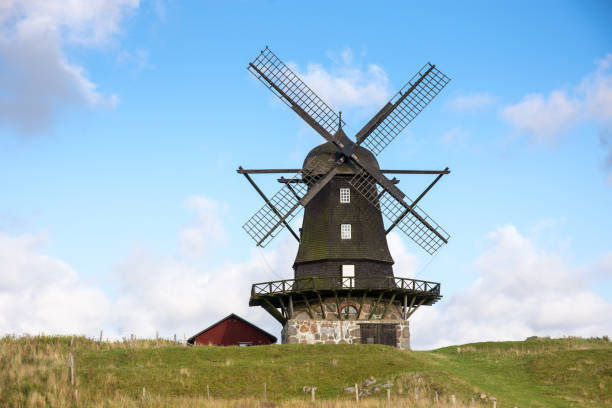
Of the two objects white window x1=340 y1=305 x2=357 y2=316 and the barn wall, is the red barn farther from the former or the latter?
white window x1=340 y1=305 x2=357 y2=316

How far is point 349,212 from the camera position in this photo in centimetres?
4525

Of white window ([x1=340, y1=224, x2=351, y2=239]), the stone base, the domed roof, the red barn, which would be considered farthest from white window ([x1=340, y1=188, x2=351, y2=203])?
the red barn

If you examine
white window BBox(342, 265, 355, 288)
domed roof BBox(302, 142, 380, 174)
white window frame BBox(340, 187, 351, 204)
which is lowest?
white window BBox(342, 265, 355, 288)

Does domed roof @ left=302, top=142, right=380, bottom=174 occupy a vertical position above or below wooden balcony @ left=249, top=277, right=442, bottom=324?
above

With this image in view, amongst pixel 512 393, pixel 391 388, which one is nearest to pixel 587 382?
pixel 512 393

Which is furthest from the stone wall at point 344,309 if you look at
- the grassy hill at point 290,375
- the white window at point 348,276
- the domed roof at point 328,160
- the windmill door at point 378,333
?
the domed roof at point 328,160

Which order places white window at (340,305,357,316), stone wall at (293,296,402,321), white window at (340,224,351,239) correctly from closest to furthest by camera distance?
stone wall at (293,296,402,321) → white window at (340,305,357,316) → white window at (340,224,351,239)

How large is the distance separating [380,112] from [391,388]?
19.7m

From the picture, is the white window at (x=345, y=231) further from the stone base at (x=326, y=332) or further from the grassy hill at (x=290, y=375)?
the grassy hill at (x=290, y=375)

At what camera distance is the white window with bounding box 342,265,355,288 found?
43.2m

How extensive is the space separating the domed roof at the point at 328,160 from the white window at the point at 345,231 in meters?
3.10

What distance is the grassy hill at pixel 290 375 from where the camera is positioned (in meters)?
30.0

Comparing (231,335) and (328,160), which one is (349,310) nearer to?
(231,335)

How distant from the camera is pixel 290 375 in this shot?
33.8 meters
